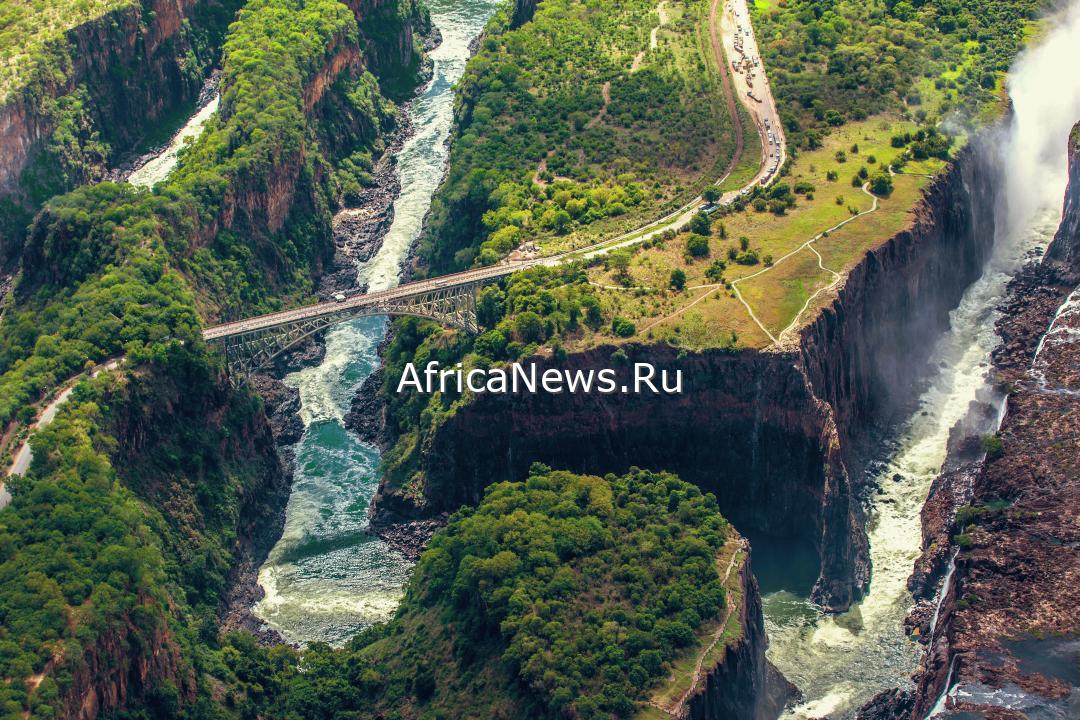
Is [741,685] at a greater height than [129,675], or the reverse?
[129,675]

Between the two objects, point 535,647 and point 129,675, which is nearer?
point 129,675

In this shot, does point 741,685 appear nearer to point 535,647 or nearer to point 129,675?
point 535,647

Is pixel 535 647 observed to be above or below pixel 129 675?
below

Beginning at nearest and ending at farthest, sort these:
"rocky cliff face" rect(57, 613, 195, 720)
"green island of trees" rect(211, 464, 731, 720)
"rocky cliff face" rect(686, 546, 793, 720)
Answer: "rocky cliff face" rect(57, 613, 195, 720) → "green island of trees" rect(211, 464, 731, 720) → "rocky cliff face" rect(686, 546, 793, 720)

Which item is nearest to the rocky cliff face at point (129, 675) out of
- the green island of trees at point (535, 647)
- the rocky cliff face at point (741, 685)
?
the green island of trees at point (535, 647)

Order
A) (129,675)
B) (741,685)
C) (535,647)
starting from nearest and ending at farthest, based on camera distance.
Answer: (129,675)
(535,647)
(741,685)

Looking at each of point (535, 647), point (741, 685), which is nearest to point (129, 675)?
point (535, 647)

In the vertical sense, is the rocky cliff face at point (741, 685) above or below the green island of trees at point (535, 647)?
below

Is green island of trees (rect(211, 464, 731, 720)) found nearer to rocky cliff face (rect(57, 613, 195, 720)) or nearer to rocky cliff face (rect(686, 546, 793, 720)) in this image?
rocky cliff face (rect(686, 546, 793, 720))

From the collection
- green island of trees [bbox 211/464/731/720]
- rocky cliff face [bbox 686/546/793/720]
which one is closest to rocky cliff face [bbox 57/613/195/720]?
green island of trees [bbox 211/464/731/720]

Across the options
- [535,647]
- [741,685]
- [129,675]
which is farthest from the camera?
[741,685]

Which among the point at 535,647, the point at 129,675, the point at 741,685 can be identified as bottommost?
the point at 741,685

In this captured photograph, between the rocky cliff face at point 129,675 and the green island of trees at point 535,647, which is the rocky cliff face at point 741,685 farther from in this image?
the rocky cliff face at point 129,675
